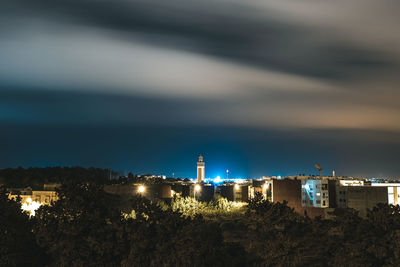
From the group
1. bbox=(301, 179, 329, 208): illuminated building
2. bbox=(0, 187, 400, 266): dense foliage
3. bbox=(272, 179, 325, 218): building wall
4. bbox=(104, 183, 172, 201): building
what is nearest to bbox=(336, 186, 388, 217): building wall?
bbox=(301, 179, 329, 208): illuminated building

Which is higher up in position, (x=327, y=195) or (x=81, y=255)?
(x=327, y=195)

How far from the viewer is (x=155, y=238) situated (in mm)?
23922

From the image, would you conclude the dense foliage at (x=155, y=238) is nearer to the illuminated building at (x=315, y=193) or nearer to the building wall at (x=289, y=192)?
the illuminated building at (x=315, y=193)

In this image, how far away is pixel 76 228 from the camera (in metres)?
23.9

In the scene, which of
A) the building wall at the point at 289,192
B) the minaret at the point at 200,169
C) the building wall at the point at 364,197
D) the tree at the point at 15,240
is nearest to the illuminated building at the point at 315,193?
the building wall at the point at 289,192

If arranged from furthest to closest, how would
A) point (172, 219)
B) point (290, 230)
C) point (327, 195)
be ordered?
point (327, 195) < point (290, 230) < point (172, 219)

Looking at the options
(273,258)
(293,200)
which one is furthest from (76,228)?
(293,200)

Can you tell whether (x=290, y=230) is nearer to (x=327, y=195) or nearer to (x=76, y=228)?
(x=76, y=228)

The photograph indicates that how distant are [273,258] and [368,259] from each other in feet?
17.8

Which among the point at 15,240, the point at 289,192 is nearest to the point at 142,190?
the point at 289,192

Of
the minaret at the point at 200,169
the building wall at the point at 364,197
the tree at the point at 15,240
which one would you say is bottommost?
the tree at the point at 15,240

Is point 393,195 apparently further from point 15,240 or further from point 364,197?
point 15,240

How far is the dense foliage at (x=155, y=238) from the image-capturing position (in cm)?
2306

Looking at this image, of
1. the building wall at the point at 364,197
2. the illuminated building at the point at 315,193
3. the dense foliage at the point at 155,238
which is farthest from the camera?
the illuminated building at the point at 315,193
